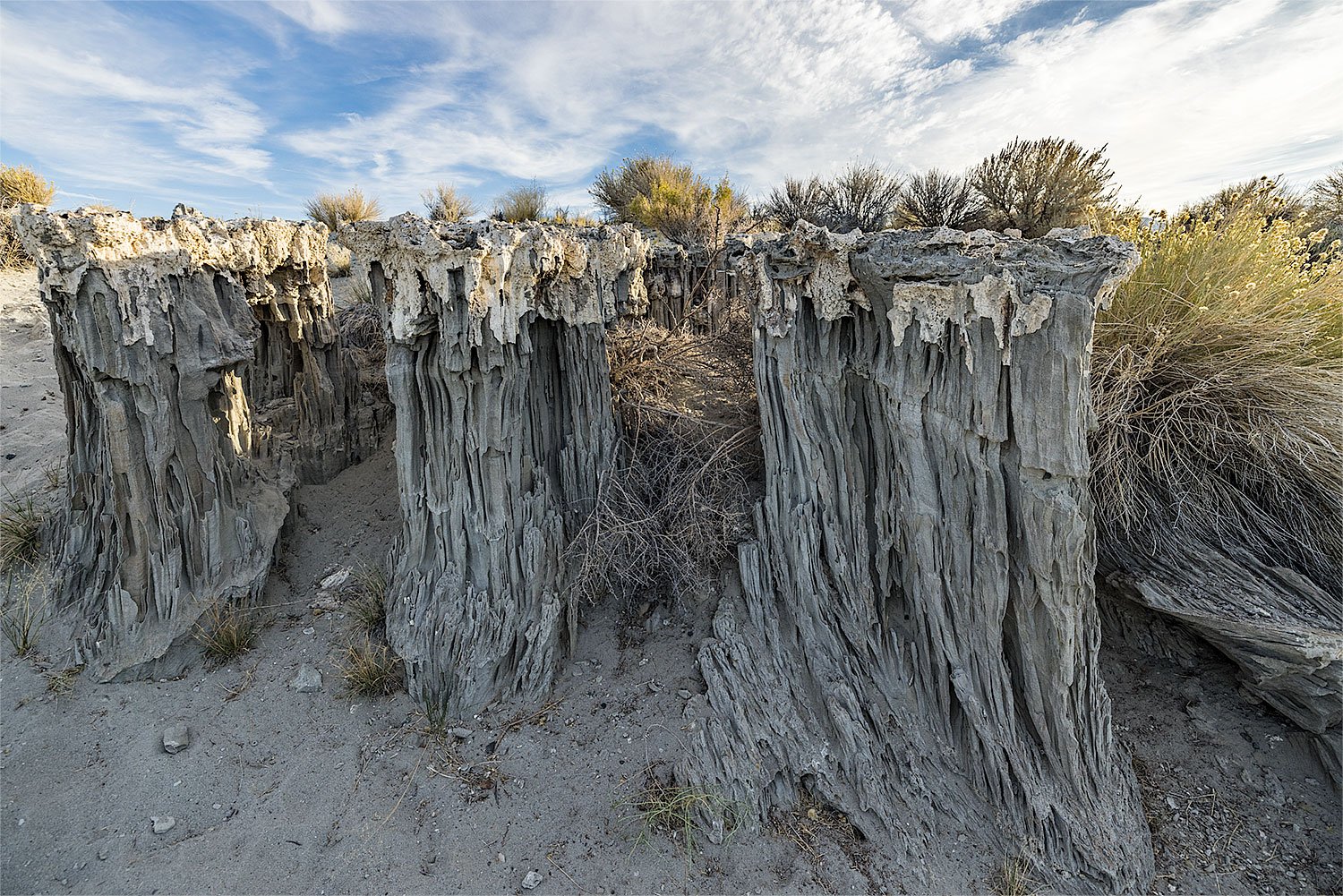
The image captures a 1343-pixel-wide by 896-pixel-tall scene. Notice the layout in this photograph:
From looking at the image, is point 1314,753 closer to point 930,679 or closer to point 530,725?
point 930,679

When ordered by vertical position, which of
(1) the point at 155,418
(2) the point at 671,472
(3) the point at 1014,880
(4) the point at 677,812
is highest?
(1) the point at 155,418

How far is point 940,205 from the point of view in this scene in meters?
9.09

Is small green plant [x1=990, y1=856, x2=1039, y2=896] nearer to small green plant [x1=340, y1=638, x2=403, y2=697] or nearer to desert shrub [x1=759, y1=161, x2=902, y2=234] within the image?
small green plant [x1=340, y1=638, x2=403, y2=697]

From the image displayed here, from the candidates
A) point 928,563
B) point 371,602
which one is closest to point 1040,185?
point 928,563

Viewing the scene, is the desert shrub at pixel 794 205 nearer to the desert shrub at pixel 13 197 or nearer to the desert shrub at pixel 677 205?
A: the desert shrub at pixel 677 205

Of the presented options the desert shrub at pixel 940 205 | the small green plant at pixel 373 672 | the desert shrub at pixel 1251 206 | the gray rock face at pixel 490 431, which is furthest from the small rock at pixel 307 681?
the desert shrub at pixel 940 205

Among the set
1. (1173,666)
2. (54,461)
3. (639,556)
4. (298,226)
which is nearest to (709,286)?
(639,556)

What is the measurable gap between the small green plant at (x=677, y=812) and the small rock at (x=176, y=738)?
109 inches

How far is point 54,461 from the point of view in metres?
6.23

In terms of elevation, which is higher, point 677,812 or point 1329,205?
point 1329,205

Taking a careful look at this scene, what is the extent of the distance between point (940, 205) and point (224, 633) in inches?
399

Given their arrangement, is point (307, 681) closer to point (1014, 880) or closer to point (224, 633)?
point (224, 633)

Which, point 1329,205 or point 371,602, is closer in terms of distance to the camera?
point 371,602

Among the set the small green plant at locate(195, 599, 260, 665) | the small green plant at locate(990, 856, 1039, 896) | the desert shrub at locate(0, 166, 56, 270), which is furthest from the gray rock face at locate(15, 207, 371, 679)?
the desert shrub at locate(0, 166, 56, 270)
